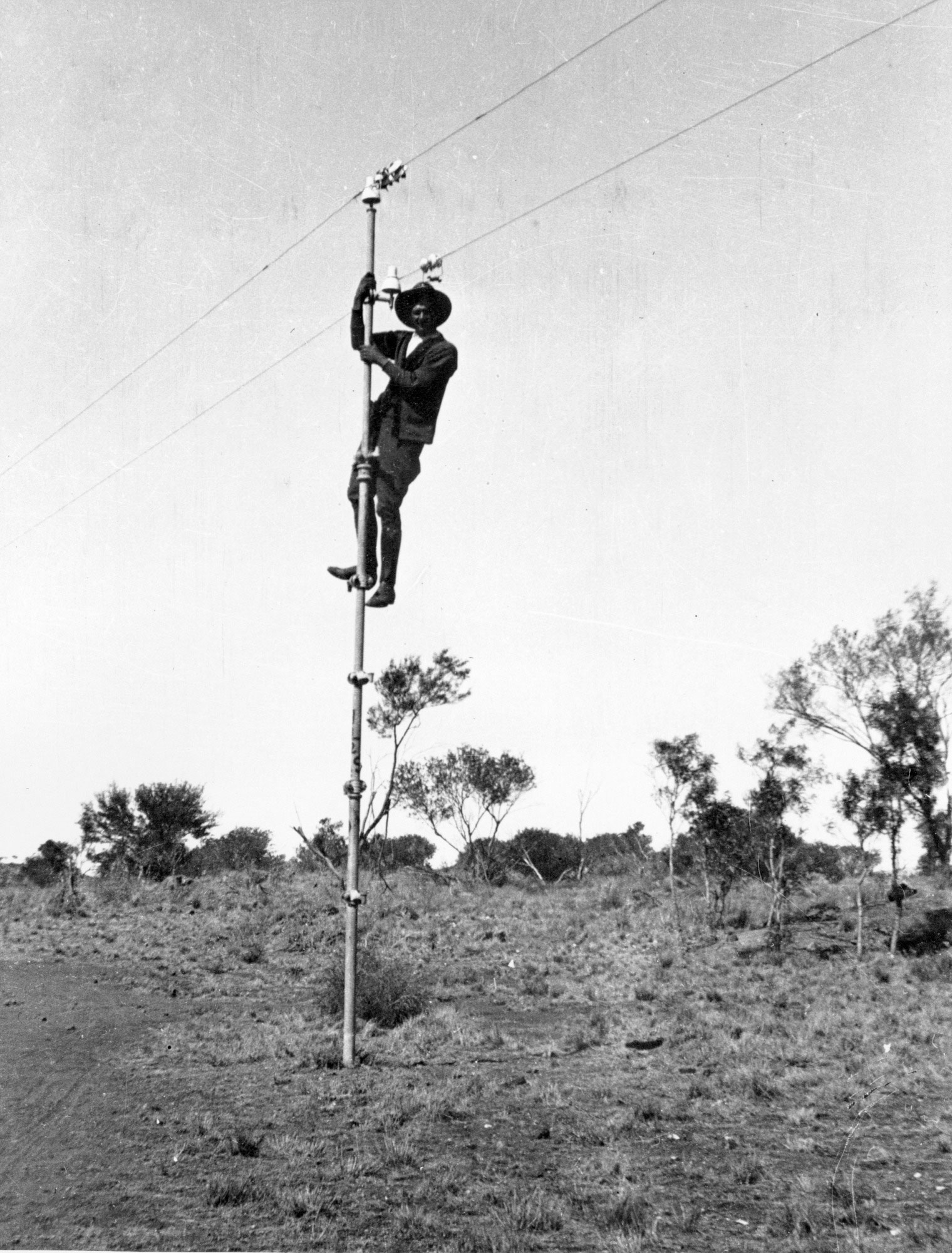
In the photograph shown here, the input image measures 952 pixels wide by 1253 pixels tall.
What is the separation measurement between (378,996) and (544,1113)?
15.2 feet

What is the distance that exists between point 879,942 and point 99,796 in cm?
3379

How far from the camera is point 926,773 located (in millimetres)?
22578

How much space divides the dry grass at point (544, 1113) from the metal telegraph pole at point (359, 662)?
62 centimetres

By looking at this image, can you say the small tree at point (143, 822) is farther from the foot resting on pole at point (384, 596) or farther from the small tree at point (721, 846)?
the foot resting on pole at point (384, 596)

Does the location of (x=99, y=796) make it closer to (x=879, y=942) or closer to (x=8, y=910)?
(x=8, y=910)

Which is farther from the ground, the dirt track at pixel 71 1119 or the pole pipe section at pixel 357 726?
the pole pipe section at pixel 357 726

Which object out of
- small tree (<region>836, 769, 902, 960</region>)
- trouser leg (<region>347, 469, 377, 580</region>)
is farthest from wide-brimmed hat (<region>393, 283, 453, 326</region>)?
small tree (<region>836, 769, 902, 960</region>)

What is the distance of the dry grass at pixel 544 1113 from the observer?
4203mm

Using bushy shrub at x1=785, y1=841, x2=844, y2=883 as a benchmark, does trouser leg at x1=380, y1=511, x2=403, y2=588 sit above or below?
above

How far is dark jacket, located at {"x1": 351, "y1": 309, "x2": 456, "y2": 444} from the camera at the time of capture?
738cm

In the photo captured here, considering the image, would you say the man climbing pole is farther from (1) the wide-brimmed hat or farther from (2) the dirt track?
(2) the dirt track

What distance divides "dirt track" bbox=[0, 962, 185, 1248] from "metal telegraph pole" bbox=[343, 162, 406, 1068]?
1.58m

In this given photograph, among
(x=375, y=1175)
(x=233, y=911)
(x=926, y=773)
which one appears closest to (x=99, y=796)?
(x=233, y=911)

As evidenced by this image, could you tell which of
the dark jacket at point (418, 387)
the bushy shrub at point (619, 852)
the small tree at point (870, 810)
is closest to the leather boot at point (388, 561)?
the dark jacket at point (418, 387)
